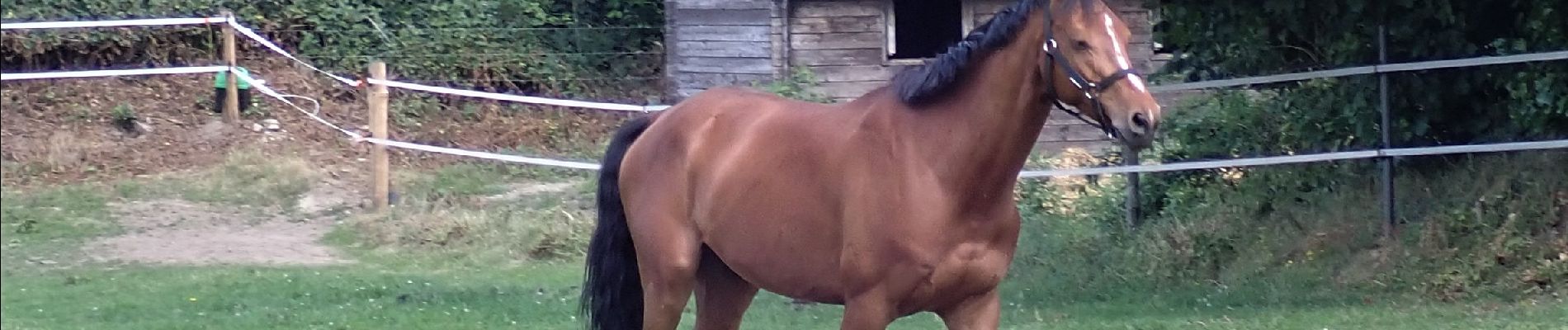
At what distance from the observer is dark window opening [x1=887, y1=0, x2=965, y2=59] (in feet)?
53.7

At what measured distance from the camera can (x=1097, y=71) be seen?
405 centimetres

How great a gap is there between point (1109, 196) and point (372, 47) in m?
8.05

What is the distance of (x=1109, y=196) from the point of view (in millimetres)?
9852

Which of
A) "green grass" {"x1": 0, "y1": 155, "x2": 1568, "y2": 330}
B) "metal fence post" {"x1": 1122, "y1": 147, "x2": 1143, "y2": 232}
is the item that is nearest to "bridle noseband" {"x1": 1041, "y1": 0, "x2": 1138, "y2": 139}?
"green grass" {"x1": 0, "y1": 155, "x2": 1568, "y2": 330}

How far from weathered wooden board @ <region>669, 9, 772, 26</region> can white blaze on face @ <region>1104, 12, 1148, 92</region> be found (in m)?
10.8

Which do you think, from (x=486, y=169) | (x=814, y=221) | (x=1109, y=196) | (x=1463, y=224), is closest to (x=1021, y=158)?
(x=814, y=221)

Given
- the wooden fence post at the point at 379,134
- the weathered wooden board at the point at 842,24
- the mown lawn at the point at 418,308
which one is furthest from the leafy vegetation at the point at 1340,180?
the weathered wooden board at the point at 842,24

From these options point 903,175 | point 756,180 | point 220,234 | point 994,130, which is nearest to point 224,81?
point 220,234

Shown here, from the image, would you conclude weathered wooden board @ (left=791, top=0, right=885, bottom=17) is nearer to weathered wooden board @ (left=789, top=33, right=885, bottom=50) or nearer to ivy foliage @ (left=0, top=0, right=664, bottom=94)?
weathered wooden board @ (left=789, top=33, right=885, bottom=50)

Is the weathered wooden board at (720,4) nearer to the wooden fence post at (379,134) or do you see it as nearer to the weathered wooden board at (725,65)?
the weathered wooden board at (725,65)

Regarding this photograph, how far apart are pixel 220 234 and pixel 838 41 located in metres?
6.31

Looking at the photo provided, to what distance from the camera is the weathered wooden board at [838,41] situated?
14742mm

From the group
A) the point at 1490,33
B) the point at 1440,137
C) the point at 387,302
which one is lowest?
the point at 387,302

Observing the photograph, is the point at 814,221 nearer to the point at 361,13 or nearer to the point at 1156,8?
the point at 1156,8
